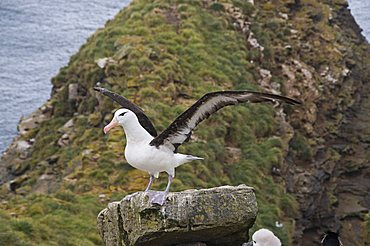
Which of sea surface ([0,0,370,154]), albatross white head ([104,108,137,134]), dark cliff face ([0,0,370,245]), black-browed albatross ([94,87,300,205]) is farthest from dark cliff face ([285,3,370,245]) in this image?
albatross white head ([104,108,137,134])

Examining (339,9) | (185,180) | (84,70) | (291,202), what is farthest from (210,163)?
(339,9)

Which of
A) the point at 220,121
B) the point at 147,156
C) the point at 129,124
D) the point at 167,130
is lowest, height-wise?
the point at 220,121

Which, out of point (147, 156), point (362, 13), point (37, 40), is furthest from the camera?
point (362, 13)

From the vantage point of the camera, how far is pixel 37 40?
52.2m

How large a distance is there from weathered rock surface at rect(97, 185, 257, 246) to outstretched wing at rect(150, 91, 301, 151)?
108 centimetres

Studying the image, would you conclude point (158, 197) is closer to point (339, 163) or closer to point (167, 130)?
point (167, 130)

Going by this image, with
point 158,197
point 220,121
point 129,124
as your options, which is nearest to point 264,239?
point 158,197

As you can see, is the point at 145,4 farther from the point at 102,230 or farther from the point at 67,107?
the point at 102,230

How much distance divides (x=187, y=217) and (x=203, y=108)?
1.82 meters

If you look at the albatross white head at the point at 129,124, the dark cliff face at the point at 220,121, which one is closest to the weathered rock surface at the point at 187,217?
the albatross white head at the point at 129,124

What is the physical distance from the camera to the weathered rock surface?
33.4 ft

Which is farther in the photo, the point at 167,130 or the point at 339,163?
the point at 339,163

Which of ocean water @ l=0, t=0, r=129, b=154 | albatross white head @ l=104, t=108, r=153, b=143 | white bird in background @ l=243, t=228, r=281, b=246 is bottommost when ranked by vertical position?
ocean water @ l=0, t=0, r=129, b=154

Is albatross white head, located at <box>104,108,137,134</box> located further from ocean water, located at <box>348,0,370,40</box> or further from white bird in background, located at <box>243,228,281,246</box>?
ocean water, located at <box>348,0,370,40</box>
